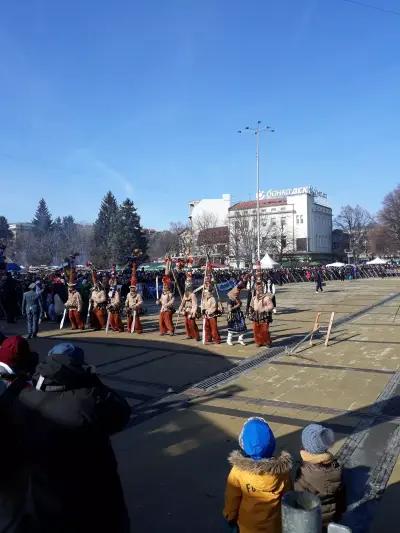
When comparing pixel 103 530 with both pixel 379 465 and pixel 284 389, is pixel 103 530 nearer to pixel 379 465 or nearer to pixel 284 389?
pixel 379 465

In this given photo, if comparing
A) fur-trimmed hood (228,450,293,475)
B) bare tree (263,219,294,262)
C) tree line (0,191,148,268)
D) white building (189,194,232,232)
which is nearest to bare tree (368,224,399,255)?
bare tree (263,219,294,262)

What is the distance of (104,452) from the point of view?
2.57 m

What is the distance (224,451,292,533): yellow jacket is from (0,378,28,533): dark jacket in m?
1.43

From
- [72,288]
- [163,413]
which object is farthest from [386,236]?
[163,413]

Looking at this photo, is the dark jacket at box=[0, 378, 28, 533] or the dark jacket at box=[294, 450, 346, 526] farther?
the dark jacket at box=[294, 450, 346, 526]

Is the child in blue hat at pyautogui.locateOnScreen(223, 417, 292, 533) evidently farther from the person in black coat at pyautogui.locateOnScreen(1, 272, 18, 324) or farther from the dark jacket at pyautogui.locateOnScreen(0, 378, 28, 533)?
the person in black coat at pyautogui.locateOnScreen(1, 272, 18, 324)

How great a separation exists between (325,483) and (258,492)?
72 cm

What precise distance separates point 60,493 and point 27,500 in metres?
0.16

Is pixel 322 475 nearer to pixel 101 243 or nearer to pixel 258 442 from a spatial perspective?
pixel 258 442

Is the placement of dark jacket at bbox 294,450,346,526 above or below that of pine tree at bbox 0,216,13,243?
below

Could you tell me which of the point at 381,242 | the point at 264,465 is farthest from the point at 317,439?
the point at 381,242

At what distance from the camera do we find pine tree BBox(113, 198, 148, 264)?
66.8m

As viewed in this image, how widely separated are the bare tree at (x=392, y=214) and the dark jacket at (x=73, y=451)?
78.5 m

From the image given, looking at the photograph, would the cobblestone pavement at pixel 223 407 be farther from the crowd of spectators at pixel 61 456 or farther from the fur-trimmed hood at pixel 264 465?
the crowd of spectators at pixel 61 456
